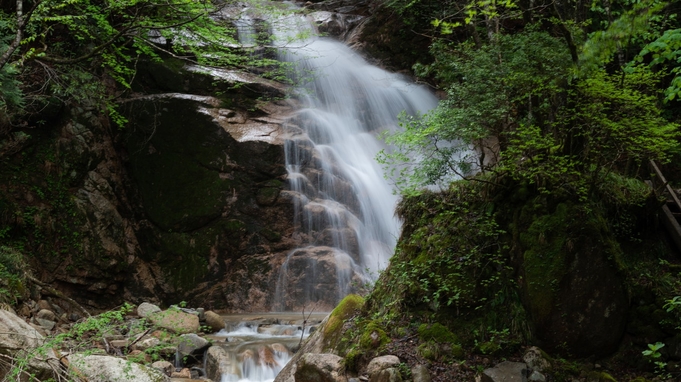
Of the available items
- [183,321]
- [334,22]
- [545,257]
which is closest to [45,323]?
[183,321]

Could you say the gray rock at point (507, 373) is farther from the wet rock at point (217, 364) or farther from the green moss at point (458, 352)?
the wet rock at point (217, 364)

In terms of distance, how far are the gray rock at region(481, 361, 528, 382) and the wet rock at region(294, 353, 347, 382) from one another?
1.65 meters

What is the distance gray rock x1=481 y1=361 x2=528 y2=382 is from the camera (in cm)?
535

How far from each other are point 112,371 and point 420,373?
3.62 metres

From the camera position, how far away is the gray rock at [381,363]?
5.58m

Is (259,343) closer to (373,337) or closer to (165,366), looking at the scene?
(165,366)

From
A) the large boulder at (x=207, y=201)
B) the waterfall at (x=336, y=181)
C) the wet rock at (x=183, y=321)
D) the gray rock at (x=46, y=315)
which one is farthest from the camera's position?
the large boulder at (x=207, y=201)

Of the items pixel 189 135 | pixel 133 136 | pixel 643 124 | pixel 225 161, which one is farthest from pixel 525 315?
pixel 133 136

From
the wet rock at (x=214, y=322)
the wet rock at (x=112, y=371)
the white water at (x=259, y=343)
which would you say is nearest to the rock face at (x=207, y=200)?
the white water at (x=259, y=343)

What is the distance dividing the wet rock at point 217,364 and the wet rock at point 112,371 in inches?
81.6

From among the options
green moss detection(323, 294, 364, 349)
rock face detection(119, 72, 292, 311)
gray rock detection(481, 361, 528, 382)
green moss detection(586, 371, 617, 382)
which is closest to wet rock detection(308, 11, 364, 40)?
rock face detection(119, 72, 292, 311)

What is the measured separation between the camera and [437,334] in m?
6.08

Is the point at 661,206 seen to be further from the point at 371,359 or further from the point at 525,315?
the point at 371,359

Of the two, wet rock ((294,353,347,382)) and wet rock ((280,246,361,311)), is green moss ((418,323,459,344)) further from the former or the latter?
wet rock ((280,246,361,311))
